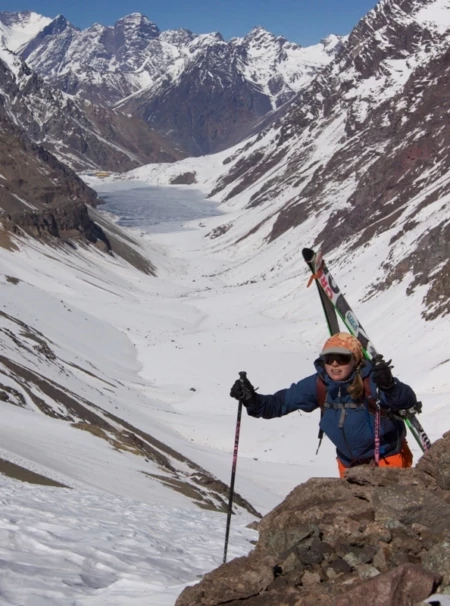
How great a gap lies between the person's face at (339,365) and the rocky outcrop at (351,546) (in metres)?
0.96

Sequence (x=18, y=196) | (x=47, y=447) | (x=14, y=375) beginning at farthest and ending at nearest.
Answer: (x=18, y=196) → (x=14, y=375) → (x=47, y=447)

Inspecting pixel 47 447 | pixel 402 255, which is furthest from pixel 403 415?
pixel 402 255

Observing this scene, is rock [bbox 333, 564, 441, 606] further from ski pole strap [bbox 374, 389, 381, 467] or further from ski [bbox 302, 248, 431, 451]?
ski [bbox 302, 248, 431, 451]

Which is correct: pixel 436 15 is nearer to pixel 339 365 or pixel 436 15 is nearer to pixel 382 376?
pixel 339 365

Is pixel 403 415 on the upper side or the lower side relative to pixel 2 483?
lower

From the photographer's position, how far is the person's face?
7.70m

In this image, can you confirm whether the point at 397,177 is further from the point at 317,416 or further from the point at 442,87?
the point at 317,416

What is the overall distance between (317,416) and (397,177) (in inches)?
2497

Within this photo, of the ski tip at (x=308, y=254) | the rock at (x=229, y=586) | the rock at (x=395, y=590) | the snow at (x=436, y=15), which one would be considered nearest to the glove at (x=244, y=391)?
the rock at (x=229, y=586)

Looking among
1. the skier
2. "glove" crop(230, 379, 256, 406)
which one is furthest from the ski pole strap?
"glove" crop(230, 379, 256, 406)

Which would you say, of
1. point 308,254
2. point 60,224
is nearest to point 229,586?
point 308,254

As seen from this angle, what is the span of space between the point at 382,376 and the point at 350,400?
0.60 metres

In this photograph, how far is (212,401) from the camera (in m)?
43.0

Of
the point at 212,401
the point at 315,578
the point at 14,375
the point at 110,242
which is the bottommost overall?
the point at 315,578
